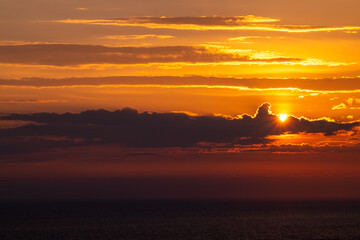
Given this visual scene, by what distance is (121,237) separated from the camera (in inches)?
5586

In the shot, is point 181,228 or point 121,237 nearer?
point 121,237

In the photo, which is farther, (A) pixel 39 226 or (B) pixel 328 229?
(A) pixel 39 226

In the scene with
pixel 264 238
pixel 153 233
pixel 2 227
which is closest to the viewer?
pixel 264 238

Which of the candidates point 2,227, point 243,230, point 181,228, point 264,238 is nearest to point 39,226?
point 2,227

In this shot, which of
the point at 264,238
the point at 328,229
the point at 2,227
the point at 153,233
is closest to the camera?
the point at 264,238

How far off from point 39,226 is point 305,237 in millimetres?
72496

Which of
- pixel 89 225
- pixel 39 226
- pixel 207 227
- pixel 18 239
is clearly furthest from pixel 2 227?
pixel 207 227

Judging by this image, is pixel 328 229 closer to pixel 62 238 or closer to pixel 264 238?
pixel 264 238

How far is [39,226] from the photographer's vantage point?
6993 inches

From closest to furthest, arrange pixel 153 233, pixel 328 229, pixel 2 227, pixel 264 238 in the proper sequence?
pixel 264 238, pixel 153 233, pixel 328 229, pixel 2 227

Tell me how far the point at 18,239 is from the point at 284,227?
6855 cm

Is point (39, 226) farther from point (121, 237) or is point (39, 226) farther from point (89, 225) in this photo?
point (121, 237)

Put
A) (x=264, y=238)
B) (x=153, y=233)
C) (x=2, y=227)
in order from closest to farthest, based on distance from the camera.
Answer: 1. (x=264, y=238)
2. (x=153, y=233)
3. (x=2, y=227)

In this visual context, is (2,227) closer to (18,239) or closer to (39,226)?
(39,226)
